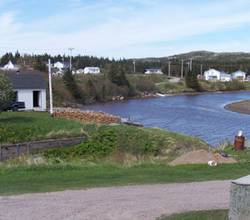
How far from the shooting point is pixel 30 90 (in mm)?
55344

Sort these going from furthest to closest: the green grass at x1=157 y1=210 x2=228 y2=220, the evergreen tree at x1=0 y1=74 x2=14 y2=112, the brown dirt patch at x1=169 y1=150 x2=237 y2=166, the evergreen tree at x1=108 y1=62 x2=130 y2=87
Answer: the evergreen tree at x1=108 y1=62 x2=130 y2=87 < the evergreen tree at x1=0 y1=74 x2=14 y2=112 < the brown dirt patch at x1=169 y1=150 x2=237 y2=166 < the green grass at x1=157 y1=210 x2=228 y2=220

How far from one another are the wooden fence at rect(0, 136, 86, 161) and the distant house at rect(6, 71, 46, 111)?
24.5 m

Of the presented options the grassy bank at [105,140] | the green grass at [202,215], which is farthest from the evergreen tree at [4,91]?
the green grass at [202,215]

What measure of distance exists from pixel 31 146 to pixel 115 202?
18.6 m

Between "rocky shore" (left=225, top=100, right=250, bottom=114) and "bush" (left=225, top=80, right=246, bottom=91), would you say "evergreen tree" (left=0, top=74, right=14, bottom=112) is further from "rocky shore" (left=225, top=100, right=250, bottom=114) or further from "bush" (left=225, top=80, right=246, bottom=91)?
"bush" (left=225, top=80, right=246, bottom=91)

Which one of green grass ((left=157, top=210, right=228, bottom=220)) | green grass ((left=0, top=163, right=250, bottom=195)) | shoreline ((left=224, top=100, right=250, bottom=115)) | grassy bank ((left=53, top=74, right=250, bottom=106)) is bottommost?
shoreline ((left=224, top=100, right=250, bottom=115))

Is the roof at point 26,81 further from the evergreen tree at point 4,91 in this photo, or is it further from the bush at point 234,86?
the bush at point 234,86

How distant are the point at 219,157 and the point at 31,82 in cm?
3964

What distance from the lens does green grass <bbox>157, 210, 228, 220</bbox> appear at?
29.5 feet

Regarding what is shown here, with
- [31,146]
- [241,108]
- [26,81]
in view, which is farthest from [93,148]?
[241,108]

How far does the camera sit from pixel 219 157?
18.9m

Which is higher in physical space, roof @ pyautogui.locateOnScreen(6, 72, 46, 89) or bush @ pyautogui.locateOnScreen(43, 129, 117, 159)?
roof @ pyautogui.locateOnScreen(6, 72, 46, 89)

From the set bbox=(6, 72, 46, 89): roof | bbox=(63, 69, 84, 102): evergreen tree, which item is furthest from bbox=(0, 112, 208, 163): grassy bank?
bbox=(63, 69, 84, 102): evergreen tree

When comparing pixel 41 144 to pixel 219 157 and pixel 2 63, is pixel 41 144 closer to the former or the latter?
pixel 219 157
